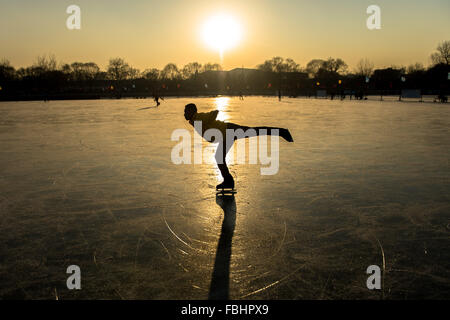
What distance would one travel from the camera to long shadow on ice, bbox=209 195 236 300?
262 centimetres

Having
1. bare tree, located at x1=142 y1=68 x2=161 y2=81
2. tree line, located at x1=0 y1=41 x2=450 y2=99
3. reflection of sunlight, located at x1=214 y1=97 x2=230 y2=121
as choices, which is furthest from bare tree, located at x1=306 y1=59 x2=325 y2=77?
reflection of sunlight, located at x1=214 y1=97 x2=230 y2=121

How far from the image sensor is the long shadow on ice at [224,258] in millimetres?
2617

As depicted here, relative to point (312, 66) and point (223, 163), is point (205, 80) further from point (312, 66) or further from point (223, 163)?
point (223, 163)

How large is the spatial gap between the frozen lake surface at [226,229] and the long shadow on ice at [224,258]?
0.01 metres

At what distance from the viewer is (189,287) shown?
8.77 feet

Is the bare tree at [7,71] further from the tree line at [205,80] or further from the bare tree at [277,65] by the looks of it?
the bare tree at [277,65]

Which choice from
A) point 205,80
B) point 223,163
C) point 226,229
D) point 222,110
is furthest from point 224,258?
point 205,80

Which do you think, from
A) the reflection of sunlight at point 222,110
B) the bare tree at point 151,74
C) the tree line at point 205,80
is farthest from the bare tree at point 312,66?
the reflection of sunlight at point 222,110

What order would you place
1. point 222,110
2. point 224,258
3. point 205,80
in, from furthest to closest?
1. point 205,80
2. point 222,110
3. point 224,258

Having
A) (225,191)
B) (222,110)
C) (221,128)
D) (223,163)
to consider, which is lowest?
(225,191)

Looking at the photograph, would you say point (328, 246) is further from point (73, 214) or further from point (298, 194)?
point (73, 214)

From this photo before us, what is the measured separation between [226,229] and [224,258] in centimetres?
71

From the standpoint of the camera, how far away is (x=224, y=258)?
123 inches
